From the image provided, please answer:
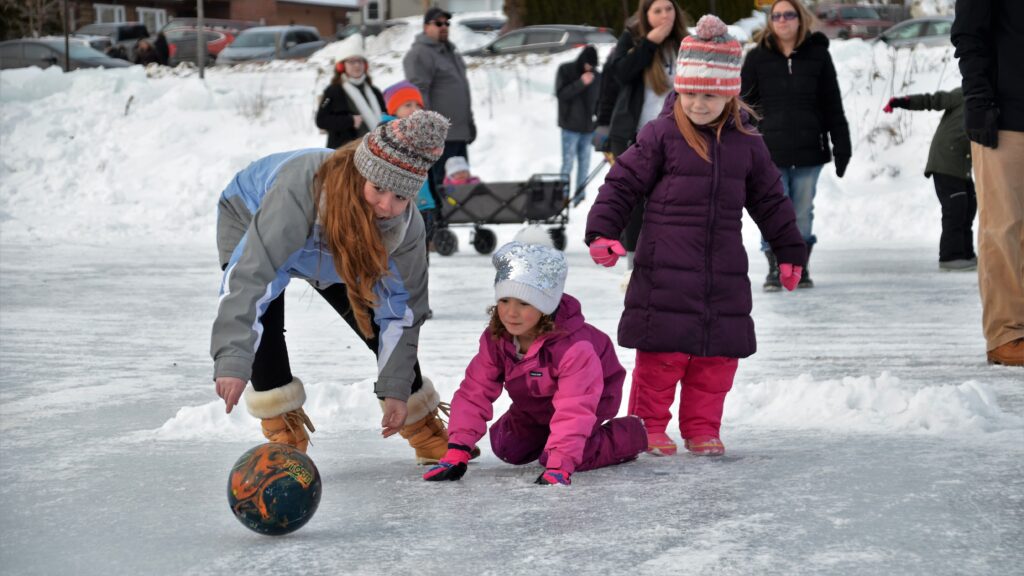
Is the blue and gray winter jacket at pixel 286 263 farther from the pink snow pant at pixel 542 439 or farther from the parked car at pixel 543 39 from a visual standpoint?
the parked car at pixel 543 39

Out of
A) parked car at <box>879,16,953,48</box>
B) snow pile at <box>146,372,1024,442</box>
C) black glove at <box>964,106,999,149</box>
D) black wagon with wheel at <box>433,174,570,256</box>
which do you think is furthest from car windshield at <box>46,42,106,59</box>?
black glove at <box>964,106,999,149</box>

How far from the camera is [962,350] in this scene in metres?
6.52

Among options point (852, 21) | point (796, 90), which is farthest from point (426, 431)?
point (852, 21)

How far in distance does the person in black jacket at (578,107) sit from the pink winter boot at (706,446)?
9.77m

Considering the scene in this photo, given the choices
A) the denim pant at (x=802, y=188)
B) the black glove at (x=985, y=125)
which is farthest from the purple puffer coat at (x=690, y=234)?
the denim pant at (x=802, y=188)

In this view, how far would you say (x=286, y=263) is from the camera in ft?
13.2

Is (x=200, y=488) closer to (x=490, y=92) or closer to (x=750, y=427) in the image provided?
(x=750, y=427)

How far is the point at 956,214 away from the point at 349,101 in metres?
4.42

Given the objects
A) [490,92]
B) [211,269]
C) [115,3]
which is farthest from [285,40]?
[211,269]

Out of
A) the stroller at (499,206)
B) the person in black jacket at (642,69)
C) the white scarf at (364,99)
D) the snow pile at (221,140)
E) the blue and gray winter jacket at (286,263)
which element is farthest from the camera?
the snow pile at (221,140)

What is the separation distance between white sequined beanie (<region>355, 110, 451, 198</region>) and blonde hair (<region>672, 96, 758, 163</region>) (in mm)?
1063

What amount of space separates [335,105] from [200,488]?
5.75 metres

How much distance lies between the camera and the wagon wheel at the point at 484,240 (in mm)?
12086

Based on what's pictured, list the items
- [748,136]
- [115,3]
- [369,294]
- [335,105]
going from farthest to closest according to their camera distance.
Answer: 1. [115,3]
2. [335,105]
3. [748,136]
4. [369,294]
